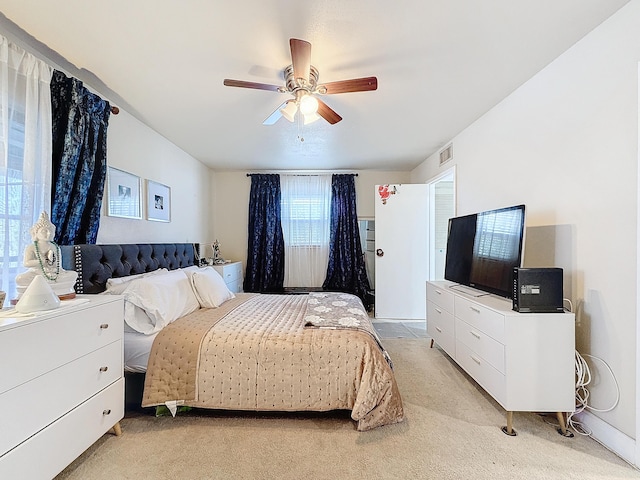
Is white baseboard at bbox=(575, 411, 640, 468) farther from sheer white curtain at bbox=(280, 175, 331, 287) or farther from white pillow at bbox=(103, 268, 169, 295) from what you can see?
sheer white curtain at bbox=(280, 175, 331, 287)

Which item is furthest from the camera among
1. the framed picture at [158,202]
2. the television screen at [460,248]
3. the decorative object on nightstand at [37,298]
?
the framed picture at [158,202]

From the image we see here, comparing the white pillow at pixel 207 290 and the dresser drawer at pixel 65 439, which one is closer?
the dresser drawer at pixel 65 439

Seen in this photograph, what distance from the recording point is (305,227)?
5059mm

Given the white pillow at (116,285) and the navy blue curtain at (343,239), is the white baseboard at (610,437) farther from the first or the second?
the navy blue curtain at (343,239)

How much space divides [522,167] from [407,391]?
1983mm

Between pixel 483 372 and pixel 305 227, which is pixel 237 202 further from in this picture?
pixel 483 372

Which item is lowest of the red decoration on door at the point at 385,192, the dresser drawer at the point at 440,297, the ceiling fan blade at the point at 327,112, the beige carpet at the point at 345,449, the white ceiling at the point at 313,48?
the beige carpet at the point at 345,449

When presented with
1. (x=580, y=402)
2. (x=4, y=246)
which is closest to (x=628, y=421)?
(x=580, y=402)

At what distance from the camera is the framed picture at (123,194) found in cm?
253

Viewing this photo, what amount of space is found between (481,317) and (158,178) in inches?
135

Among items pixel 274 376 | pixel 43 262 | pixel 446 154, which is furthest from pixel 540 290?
pixel 43 262

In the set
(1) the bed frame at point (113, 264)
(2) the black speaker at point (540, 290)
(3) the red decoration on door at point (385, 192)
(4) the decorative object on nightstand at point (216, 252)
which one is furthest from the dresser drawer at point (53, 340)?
(3) the red decoration on door at point (385, 192)

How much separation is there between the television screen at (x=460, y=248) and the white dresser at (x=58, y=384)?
2717 millimetres

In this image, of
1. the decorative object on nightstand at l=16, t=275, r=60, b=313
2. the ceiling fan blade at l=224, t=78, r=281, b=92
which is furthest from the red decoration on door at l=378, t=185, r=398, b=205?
the decorative object on nightstand at l=16, t=275, r=60, b=313
